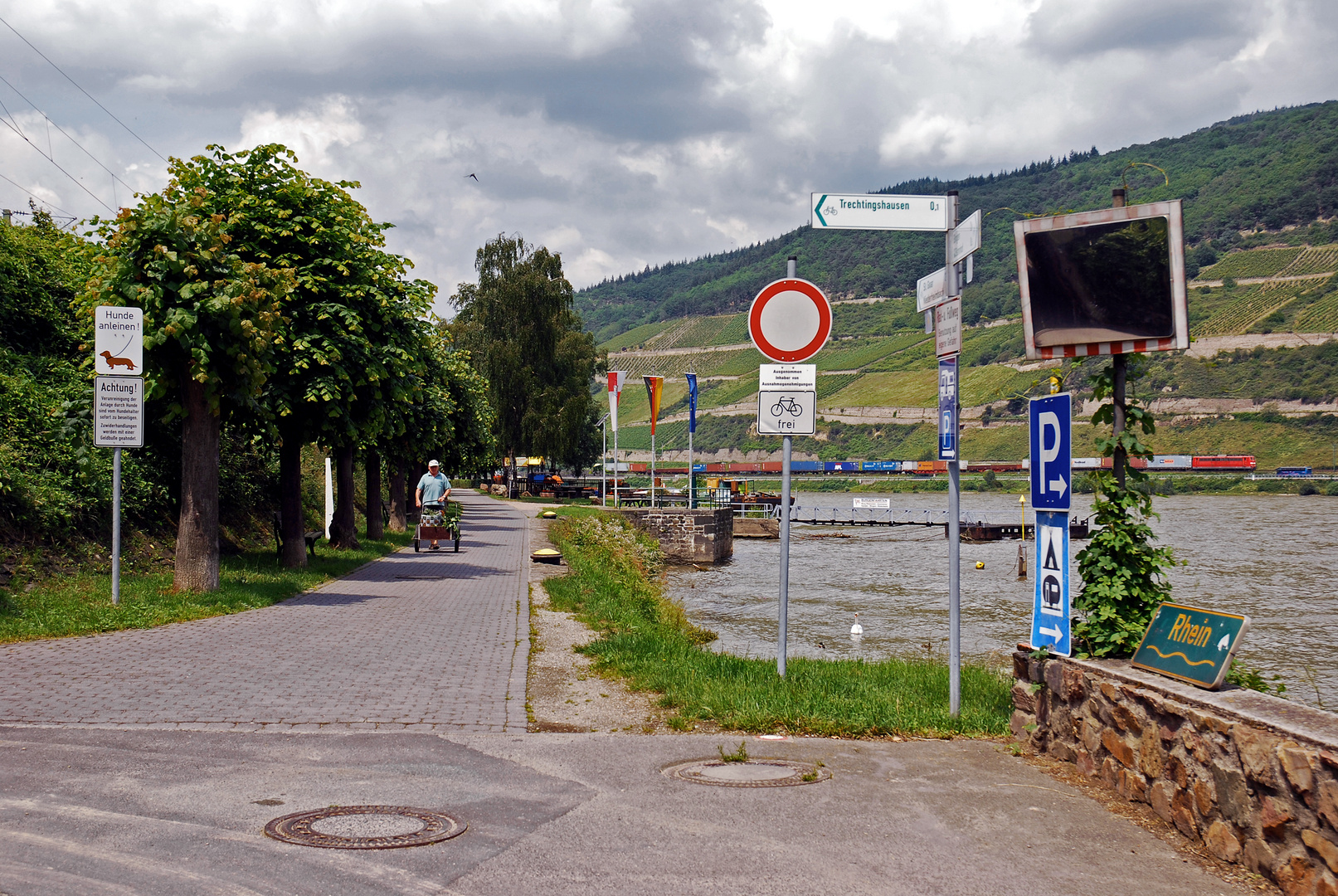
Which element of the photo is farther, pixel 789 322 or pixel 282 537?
pixel 282 537

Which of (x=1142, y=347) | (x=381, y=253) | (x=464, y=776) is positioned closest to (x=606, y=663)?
(x=464, y=776)

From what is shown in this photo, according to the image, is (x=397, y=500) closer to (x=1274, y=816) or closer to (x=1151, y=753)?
(x=1151, y=753)

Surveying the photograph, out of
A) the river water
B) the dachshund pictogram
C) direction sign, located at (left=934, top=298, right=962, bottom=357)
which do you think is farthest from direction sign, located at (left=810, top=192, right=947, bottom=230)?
the dachshund pictogram

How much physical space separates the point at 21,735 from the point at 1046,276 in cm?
687

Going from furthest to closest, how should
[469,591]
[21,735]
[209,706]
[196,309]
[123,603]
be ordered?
[469,591]
[196,309]
[123,603]
[209,706]
[21,735]

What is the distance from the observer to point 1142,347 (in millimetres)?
6555

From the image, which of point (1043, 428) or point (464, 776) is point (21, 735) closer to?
point (464, 776)

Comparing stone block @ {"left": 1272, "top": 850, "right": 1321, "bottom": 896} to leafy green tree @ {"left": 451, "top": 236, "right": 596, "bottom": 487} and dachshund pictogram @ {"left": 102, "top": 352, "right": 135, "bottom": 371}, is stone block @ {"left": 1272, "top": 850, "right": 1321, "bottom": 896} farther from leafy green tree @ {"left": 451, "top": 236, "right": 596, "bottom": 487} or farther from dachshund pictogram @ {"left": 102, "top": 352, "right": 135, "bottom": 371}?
leafy green tree @ {"left": 451, "top": 236, "right": 596, "bottom": 487}

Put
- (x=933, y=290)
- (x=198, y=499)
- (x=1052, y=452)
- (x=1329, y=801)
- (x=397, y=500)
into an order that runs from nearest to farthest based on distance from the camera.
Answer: (x=1329, y=801)
(x=1052, y=452)
(x=933, y=290)
(x=198, y=499)
(x=397, y=500)

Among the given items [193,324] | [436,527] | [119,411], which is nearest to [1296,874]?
[119,411]

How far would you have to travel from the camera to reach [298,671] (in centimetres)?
913

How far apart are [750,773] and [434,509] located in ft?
60.3

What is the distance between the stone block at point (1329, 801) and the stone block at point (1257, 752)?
0.27 m

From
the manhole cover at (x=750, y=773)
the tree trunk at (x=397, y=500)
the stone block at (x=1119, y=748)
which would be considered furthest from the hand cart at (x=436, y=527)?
the stone block at (x=1119, y=748)
